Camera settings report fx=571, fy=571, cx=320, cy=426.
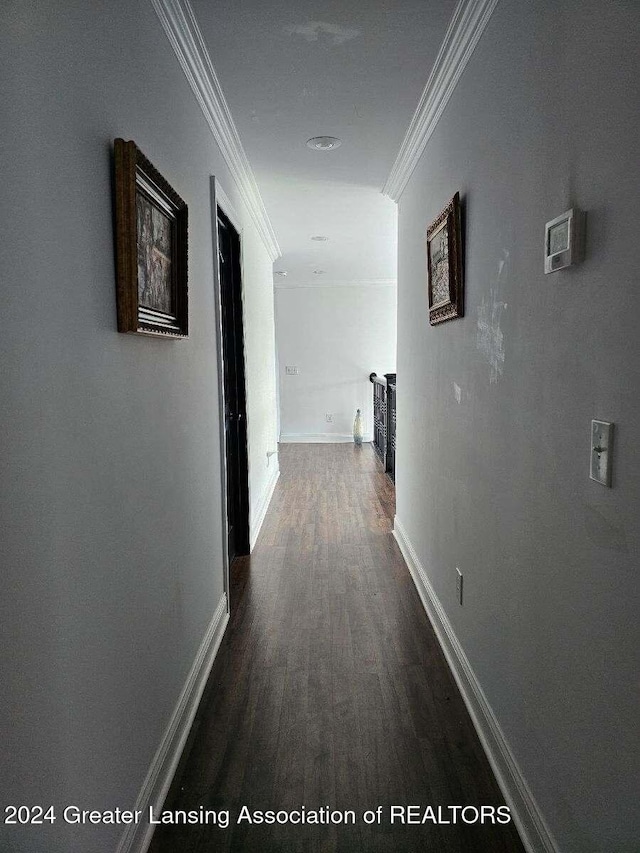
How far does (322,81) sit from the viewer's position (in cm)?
232

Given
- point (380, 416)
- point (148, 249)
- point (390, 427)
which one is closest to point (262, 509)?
point (390, 427)

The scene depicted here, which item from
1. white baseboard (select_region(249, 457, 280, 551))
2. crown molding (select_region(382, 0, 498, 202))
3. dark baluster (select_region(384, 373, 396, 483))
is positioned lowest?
white baseboard (select_region(249, 457, 280, 551))

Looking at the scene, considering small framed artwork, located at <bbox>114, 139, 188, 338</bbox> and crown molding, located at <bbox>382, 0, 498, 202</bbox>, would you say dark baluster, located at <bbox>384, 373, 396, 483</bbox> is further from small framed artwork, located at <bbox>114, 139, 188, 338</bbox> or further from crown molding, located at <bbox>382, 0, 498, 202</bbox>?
small framed artwork, located at <bbox>114, 139, 188, 338</bbox>

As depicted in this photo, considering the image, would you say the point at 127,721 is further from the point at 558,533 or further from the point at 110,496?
the point at 558,533

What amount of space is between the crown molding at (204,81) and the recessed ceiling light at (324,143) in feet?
1.24

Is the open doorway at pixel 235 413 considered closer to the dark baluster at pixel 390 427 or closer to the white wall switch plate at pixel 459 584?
the white wall switch plate at pixel 459 584

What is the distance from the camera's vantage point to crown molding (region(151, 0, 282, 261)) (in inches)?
72.0

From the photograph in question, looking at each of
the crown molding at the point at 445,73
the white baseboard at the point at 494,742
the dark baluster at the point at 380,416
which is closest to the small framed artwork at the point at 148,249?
the crown molding at the point at 445,73

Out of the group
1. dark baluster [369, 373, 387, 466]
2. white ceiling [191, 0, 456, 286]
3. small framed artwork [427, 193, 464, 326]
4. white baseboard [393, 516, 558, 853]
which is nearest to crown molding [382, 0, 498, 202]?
white ceiling [191, 0, 456, 286]

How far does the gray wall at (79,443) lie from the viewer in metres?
0.92

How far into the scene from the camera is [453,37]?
78.9 inches

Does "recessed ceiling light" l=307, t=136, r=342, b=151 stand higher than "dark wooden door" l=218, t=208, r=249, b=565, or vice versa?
"recessed ceiling light" l=307, t=136, r=342, b=151

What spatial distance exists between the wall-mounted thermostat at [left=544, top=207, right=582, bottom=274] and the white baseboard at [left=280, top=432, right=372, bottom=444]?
7317 millimetres

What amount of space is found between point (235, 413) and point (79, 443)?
8.59 ft
